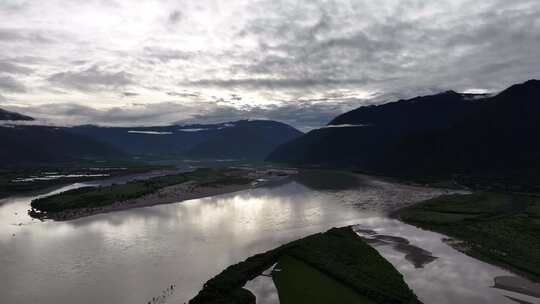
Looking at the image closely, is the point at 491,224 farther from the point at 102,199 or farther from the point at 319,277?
the point at 102,199

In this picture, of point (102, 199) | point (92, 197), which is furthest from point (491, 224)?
point (92, 197)

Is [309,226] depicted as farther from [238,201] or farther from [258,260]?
[238,201]

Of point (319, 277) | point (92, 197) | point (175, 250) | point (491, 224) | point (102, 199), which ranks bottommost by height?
point (175, 250)

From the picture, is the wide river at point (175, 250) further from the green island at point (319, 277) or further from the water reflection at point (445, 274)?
the green island at point (319, 277)

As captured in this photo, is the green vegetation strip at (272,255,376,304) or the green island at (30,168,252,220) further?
the green island at (30,168,252,220)

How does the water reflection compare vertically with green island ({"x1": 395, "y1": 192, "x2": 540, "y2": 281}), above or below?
below

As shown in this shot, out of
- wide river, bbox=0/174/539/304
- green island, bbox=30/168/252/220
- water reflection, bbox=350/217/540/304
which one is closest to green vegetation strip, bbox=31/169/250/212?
green island, bbox=30/168/252/220

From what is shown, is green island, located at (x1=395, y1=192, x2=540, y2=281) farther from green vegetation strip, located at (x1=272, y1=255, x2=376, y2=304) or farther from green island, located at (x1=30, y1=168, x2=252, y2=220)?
green island, located at (x1=30, y1=168, x2=252, y2=220)
